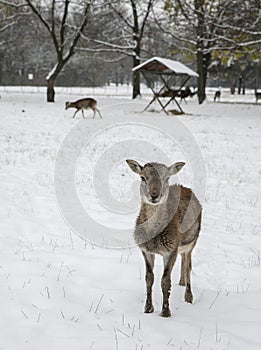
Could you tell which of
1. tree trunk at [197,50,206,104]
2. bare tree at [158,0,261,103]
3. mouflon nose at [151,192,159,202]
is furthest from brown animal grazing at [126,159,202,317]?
tree trunk at [197,50,206,104]

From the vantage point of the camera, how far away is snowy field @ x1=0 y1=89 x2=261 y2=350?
12.2ft

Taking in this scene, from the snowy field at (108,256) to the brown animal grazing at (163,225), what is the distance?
0.37m

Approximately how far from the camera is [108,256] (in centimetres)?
552

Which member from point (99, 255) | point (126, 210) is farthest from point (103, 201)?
point (99, 255)

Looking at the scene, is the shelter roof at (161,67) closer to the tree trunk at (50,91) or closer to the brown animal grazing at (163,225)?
the tree trunk at (50,91)

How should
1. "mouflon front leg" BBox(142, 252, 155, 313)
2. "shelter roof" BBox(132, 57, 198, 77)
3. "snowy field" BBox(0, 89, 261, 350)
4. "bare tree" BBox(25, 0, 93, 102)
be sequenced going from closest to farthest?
1. "snowy field" BBox(0, 89, 261, 350)
2. "mouflon front leg" BBox(142, 252, 155, 313)
3. "shelter roof" BBox(132, 57, 198, 77)
4. "bare tree" BBox(25, 0, 93, 102)

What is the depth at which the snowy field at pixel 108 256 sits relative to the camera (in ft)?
12.2

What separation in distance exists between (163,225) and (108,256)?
5.50 ft

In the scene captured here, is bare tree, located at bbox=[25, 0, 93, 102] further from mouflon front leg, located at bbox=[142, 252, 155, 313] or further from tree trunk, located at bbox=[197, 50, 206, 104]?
mouflon front leg, located at bbox=[142, 252, 155, 313]

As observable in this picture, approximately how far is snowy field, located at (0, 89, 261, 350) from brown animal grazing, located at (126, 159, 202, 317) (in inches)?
14.5

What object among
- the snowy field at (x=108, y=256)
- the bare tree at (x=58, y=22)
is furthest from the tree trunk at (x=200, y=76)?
the snowy field at (x=108, y=256)

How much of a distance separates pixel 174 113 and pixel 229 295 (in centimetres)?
2095

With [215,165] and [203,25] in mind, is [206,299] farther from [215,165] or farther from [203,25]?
[203,25]

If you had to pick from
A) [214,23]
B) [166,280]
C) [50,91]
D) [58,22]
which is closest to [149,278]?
[166,280]
